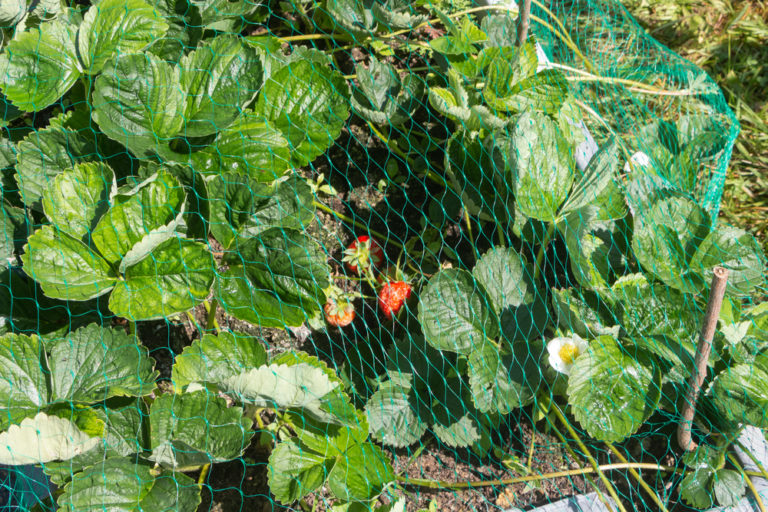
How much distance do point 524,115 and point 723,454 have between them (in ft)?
2.44

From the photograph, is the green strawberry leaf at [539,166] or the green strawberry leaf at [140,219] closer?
the green strawberry leaf at [140,219]

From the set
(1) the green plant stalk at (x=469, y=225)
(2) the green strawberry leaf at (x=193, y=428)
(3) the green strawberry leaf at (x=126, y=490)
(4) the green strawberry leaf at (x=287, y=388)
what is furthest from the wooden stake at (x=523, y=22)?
(3) the green strawberry leaf at (x=126, y=490)

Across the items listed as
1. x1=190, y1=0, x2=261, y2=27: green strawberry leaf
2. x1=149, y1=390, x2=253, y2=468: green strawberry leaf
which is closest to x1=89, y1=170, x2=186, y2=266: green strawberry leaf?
x1=149, y1=390, x2=253, y2=468: green strawberry leaf

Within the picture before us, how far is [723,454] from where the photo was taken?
1.31 meters

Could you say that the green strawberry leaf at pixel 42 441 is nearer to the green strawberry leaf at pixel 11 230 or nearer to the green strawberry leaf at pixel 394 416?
the green strawberry leaf at pixel 11 230

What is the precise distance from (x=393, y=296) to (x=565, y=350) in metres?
0.36

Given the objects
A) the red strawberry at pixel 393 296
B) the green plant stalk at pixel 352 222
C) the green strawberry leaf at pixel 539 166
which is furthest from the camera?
the green plant stalk at pixel 352 222

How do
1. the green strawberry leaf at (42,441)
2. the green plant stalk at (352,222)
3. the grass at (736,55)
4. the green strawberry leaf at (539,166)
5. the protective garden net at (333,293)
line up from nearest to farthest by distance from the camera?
the green strawberry leaf at (42,441) < the protective garden net at (333,293) < the green strawberry leaf at (539,166) < the green plant stalk at (352,222) < the grass at (736,55)

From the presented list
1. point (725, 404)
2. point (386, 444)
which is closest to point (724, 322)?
point (725, 404)

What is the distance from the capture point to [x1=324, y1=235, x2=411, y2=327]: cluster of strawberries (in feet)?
4.82

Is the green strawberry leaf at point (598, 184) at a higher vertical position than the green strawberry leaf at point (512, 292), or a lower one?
higher

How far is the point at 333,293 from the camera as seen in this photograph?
4.98ft

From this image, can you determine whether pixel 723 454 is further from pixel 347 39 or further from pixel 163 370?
pixel 347 39

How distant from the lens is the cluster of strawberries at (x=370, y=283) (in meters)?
1.47
